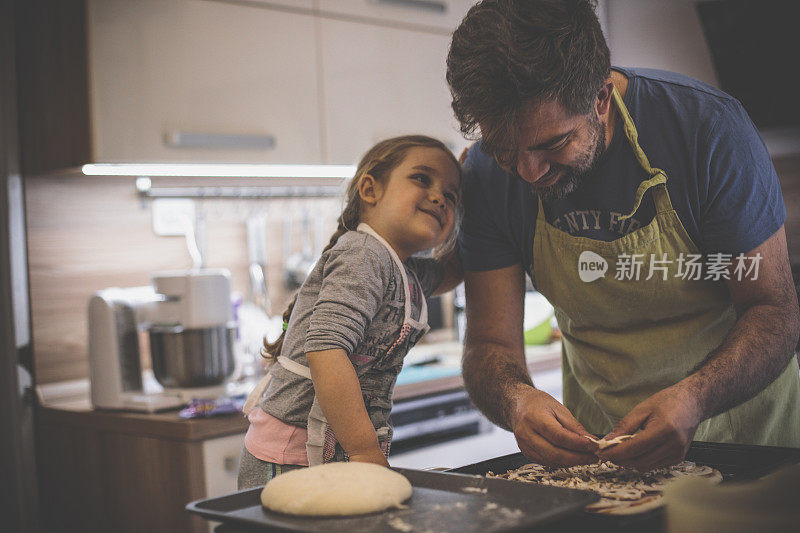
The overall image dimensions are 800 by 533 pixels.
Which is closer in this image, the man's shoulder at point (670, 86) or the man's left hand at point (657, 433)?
the man's left hand at point (657, 433)

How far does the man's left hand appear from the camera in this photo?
34.1 inches

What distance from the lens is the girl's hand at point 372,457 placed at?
0.98m

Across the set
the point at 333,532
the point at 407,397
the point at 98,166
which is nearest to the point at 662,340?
the point at 333,532

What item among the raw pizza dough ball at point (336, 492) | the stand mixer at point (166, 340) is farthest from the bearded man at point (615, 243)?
the stand mixer at point (166, 340)

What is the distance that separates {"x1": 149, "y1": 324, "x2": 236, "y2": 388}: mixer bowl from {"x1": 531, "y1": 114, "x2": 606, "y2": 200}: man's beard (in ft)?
3.47

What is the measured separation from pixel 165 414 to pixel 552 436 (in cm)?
115

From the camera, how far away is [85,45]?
1856 millimetres

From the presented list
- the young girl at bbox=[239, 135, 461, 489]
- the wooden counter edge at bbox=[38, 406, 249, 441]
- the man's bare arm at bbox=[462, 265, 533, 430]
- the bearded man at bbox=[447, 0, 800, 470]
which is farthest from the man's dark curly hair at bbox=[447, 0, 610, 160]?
the wooden counter edge at bbox=[38, 406, 249, 441]

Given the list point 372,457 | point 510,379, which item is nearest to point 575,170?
point 510,379

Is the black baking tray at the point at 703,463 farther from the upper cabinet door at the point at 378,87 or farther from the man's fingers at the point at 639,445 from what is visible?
the upper cabinet door at the point at 378,87

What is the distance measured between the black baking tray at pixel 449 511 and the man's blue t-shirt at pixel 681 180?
1.80ft

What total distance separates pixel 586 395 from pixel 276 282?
1424mm

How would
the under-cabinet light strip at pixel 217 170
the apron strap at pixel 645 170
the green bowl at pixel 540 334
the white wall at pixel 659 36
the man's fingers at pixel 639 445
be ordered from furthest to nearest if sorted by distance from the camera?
the green bowl at pixel 540 334 → the white wall at pixel 659 36 → the under-cabinet light strip at pixel 217 170 → the apron strap at pixel 645 170 → the man's fingers at pixel 639 445

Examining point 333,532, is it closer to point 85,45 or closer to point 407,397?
point 407,397
